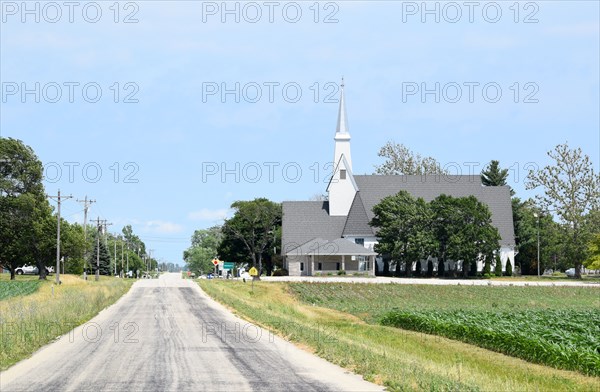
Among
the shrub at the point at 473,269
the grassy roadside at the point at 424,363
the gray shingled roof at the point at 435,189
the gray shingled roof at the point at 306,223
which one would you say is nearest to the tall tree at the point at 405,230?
the shrub at the point at 473,269

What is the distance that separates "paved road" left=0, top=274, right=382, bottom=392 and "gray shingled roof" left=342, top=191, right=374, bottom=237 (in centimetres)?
6651

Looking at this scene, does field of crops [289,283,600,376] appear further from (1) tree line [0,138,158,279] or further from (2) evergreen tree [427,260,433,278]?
(1) tree line [0,138,158,279]

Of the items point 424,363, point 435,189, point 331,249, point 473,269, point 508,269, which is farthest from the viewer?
point 435,189

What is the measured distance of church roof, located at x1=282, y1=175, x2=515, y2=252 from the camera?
321ft

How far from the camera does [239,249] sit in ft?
348

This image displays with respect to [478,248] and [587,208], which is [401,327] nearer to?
[478,248]

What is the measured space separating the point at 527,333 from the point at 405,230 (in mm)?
62716

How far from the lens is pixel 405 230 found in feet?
291

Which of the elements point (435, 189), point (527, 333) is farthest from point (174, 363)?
point (435, 189)

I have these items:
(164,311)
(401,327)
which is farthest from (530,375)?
(164,311)

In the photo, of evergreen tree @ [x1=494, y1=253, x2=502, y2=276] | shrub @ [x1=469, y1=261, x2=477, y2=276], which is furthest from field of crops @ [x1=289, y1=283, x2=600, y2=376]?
shrub @ [x1=469, y1=261, x2=477, y2=276]

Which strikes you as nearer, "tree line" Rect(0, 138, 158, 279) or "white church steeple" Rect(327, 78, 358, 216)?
"tree line" Rect(0, 138, 158, 279)

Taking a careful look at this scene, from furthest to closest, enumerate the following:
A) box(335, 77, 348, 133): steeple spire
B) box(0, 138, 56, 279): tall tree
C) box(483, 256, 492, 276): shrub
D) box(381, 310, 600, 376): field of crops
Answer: box(335, 77, 348, 133): steeple spire, box(483, 256, 492, 276): shrub, box(0, 138, 56, 279): tall tree, box(381, 310, 600, 376): field of crops

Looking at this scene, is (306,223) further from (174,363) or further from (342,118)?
(174,363)
